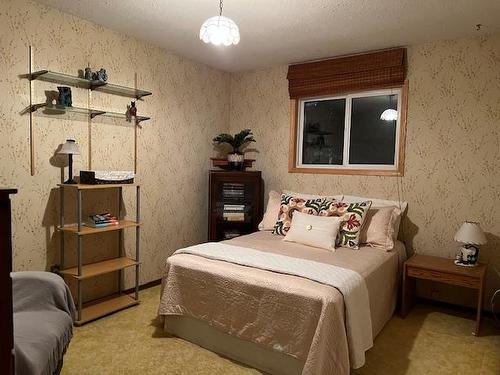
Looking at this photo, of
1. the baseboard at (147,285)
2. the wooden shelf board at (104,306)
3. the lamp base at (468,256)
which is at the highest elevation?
the lamp base at (468,256)

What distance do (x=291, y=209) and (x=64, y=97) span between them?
2.16m

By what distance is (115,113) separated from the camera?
10.1ft

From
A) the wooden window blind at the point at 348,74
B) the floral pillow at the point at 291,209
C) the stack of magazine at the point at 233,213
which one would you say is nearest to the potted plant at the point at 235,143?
the stack of magazine at the point at 233,213

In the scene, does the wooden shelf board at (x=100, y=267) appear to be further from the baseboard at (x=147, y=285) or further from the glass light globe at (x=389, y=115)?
the glass light globe at (x=389, y=115)

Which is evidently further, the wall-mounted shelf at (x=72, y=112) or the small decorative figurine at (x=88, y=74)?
the small decorative figurine at (x=88, y=74)

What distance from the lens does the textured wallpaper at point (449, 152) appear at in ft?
9.61

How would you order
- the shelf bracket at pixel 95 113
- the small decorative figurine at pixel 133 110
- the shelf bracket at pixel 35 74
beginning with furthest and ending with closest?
1. the small decorative figurine at pixel 133 110
2. the shelf bracket at pixel 95 113
3. the shelf bracket at pixel 35 74

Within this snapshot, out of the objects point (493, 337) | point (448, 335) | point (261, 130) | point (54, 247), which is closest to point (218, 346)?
point (54, 247)

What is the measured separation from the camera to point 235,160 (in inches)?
157

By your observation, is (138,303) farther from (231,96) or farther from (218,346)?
(231,96)

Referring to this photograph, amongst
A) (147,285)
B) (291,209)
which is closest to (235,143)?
(291,209)

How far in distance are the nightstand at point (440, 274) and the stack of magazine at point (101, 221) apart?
2.50 meters

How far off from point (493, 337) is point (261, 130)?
2.96 metres

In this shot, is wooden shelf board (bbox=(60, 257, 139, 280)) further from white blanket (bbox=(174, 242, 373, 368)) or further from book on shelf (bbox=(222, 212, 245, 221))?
book on shelf (bbox=(222, 212, 245, 221))
